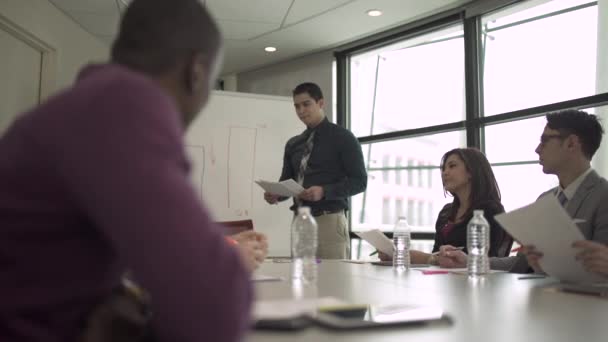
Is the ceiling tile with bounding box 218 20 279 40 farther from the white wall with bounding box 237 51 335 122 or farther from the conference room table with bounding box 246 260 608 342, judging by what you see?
the conference room table with bounding box 246 260 608 342

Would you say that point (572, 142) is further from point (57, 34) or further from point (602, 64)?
point (57, 34)

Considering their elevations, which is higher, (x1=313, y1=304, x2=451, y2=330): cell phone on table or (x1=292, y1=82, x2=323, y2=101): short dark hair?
(x1=292, y1=82, x2=323, y2=101): short dark hair

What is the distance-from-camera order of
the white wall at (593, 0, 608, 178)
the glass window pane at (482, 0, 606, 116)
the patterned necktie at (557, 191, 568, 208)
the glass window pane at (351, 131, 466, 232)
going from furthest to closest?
A: the glass window pane at (351, 131, 466, 232)
the glass window pane at (482, 0, 606, 116)
the white wall at (593, 0, 608, 178)
the patterned necktie at (557, 191, 568, 208)

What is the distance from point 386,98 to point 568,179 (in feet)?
11.3

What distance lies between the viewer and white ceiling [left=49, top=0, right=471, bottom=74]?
4512mm

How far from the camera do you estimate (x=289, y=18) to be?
4824mm

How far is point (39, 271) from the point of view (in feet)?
2.06

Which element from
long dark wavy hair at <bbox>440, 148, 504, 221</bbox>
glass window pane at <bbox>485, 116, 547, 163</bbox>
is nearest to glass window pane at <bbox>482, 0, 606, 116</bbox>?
glass window pane at <bbox>485, 116, 547, 163</bbox>

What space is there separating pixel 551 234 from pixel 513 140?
10.00ft

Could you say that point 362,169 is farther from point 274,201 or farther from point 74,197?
point 74,197

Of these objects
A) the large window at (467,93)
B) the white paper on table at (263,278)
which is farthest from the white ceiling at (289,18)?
the white paper on table at (263,278)

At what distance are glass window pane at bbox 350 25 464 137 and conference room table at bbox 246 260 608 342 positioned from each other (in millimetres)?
3181

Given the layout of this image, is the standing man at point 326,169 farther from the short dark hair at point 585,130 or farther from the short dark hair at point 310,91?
the short dark hair at point 585,130

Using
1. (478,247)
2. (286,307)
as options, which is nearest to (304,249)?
(478,247)
